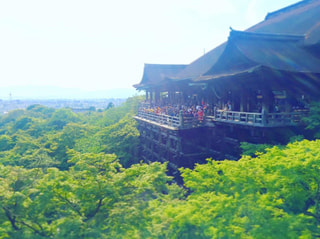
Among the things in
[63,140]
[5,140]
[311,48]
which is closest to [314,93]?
[311,48]

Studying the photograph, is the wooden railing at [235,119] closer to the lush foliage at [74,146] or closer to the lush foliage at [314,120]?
the lush foliage at [314,120]

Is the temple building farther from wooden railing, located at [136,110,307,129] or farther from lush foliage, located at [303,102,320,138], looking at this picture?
lush foliage, located at [303,102,320,138]

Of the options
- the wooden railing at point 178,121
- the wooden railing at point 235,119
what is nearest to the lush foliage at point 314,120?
the wooden railing at point 235,119

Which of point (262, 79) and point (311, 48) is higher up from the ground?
point (311, 48)

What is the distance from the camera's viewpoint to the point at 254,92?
13.0m

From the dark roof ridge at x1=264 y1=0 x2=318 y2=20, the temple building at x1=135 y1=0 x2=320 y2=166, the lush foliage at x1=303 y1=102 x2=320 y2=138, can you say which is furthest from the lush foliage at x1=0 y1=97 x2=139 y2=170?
Answer: the dark roof ridge at x1=264 y1=0 x2=318 y2=20

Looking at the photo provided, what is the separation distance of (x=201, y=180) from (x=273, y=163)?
2.22m

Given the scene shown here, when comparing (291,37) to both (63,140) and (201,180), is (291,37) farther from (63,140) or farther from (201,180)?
(63,140)

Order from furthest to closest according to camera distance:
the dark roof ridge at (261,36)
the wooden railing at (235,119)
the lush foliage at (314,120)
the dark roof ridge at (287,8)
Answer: the dark roof ridge at (287,8)
the dark roof ridge at (261,36)
the wooden railing at (235,119)
the lush foliage at (314,120)

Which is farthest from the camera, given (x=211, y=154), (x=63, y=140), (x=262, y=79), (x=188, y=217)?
(x=63, y=140)

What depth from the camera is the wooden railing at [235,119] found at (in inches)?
412

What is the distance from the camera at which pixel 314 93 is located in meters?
12.3

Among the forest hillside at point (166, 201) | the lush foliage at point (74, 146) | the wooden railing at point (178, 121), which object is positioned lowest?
the lush foliage at point (74, 146)

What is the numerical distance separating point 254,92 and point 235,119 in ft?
6.74
